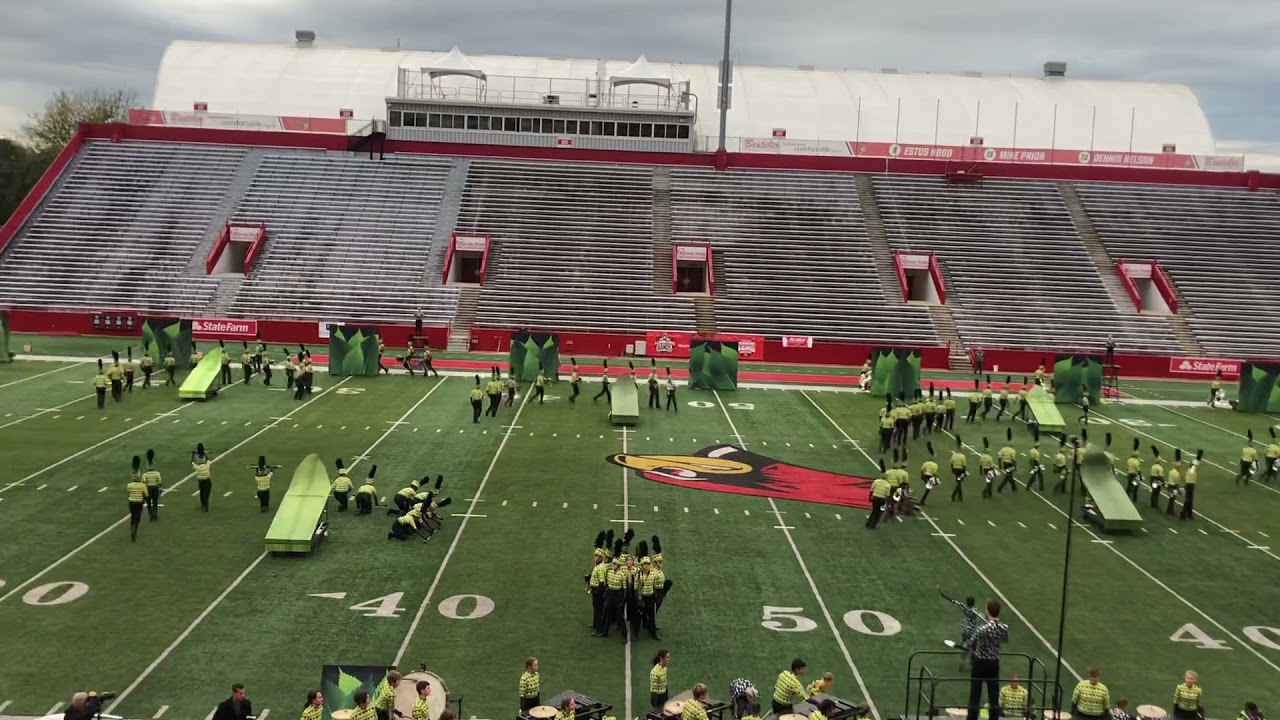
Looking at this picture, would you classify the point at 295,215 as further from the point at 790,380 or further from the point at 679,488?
the point at 679,488

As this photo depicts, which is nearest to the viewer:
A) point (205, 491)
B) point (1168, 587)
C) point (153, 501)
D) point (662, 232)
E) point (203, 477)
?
point (1168, 587)

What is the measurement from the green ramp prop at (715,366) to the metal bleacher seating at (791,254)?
9.69 meters

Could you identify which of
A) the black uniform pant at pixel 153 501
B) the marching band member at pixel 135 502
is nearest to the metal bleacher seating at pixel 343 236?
the black uniform pant at pixel 153 501

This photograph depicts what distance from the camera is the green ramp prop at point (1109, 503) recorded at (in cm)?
2439

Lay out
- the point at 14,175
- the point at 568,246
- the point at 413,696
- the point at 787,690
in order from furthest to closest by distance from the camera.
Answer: the point at 14,175
the point at 568,246
the point at 787,690
the point at 413,696

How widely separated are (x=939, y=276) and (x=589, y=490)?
3402 centimetres

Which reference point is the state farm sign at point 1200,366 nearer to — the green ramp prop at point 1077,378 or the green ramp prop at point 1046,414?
the green ramp prop at point 1077,378

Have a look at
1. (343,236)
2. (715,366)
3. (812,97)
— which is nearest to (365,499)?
(715,366)

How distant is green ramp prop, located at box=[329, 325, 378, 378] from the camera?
41.1m

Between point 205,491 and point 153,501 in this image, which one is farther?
point 205,491

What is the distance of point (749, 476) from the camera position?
28.1 metres

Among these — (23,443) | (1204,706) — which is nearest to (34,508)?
(23,443)

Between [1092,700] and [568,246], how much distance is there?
44607mm

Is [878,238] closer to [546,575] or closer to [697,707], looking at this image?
[546,575]
